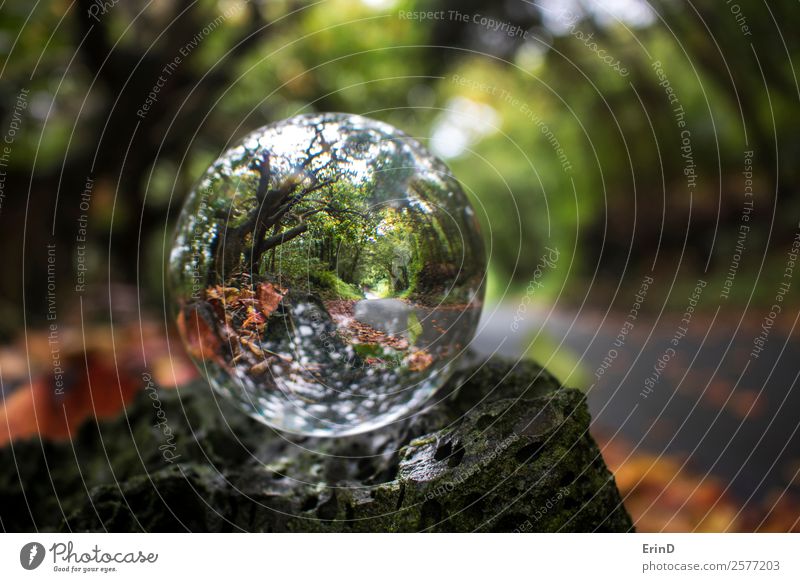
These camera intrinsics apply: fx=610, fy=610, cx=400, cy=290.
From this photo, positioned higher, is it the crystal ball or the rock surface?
the crystal ball

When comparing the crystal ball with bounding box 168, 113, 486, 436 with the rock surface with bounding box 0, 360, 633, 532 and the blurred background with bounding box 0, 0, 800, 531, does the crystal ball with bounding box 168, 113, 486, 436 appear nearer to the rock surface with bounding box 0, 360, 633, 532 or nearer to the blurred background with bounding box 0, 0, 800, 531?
the rock surface with bounding box 0, 360, 633, 532

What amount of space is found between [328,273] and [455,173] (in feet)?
15.1

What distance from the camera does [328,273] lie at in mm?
1861

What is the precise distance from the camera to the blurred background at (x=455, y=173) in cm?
380

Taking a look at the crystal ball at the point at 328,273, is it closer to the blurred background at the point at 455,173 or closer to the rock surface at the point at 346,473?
the rock surface at the point at 346,473

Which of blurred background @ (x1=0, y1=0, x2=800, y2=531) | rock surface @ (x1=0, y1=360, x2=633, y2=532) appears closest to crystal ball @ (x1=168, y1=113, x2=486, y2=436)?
rock surface @ (x1=0, y1=360, x2=633, y2=532)

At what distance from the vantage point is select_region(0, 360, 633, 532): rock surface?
1.87m

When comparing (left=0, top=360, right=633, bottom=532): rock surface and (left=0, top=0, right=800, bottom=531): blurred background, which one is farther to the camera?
(left=0, top=0, right=800, bottom=531): blurred background

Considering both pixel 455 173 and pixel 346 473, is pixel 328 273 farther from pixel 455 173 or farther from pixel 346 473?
pixel 455 173

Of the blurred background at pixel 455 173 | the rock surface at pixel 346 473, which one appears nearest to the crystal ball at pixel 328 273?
the rock surface at pixel 346 473

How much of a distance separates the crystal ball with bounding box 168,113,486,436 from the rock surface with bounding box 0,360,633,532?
0.59ft

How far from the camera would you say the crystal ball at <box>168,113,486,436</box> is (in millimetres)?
1872

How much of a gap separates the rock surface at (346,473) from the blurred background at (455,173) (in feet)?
1.90

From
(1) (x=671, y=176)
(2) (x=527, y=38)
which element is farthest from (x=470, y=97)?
(1) (x=671, y=176)
